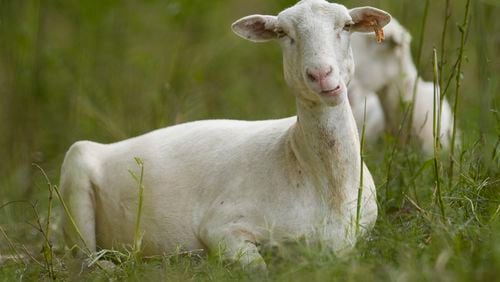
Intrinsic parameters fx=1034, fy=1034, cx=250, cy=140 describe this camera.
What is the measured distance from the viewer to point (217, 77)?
37.2 feet

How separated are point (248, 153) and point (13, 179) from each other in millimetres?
2910

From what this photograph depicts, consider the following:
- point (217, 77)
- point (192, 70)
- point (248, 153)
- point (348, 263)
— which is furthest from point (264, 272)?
point (217, 77)

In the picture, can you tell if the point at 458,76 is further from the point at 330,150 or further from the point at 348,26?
the point at 330,150

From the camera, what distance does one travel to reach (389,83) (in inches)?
360

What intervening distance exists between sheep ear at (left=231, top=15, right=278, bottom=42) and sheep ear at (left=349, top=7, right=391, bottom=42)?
425 mm

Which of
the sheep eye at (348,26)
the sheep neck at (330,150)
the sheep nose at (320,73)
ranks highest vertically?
the sheep eye at (348,26)

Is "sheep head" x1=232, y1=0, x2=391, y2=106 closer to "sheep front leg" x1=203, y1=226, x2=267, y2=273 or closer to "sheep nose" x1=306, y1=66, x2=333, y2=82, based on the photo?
"sheep nose" x1=306, y1=66, x2=333, y2=82

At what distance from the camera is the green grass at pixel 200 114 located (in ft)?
15.3

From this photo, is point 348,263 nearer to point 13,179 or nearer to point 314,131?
point 314,131

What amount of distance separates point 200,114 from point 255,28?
352 cm

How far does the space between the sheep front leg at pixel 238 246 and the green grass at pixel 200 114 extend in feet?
0.20

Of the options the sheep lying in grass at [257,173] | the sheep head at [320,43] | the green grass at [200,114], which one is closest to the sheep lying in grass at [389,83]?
the green grass at [200,114]

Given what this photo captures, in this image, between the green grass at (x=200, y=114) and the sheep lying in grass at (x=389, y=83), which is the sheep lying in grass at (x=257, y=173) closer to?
the green grass at (x=200, y=114)

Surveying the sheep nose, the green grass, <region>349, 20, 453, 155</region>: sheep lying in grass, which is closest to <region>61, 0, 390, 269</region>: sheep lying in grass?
the sheep nose
